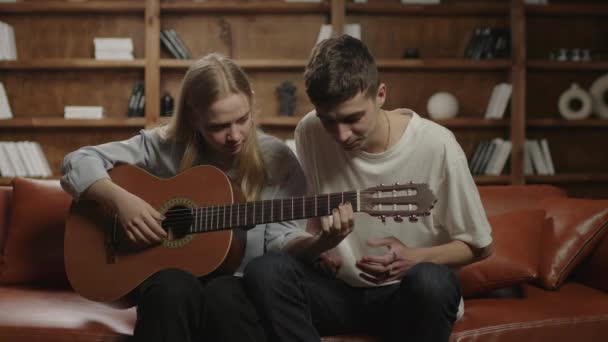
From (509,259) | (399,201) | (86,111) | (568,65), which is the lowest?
(509,259)

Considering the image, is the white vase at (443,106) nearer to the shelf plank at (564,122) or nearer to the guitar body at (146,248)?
the shelf plank at (564,122)

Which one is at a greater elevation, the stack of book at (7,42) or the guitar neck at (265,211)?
the stack of book at (7,42)

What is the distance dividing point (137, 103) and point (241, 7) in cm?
85

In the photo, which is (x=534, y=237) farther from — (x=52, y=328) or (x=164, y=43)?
(x=164, y=43)

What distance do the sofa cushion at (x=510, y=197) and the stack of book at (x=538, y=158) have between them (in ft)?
6.63

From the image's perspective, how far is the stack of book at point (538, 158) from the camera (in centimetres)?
430

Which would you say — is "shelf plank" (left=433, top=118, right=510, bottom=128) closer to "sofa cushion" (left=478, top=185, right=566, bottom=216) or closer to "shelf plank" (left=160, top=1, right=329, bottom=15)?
"shelf plank" (left=160, top=1, right=329, bottom=15)

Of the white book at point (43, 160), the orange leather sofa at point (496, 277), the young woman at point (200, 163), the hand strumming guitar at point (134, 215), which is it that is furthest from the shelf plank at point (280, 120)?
the hand strumming guitar at point (134, 215)

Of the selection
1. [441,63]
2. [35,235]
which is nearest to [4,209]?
[35,235]

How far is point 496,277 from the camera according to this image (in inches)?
77.9

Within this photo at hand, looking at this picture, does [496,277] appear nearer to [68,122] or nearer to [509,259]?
[509,259]

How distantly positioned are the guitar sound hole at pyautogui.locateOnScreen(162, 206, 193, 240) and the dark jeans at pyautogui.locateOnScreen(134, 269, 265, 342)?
15 cm

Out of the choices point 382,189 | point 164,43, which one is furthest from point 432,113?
point 382,189

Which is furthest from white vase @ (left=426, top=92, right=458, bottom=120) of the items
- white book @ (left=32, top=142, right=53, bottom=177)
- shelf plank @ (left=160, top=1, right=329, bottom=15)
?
white book @ (left=32, top=142, right=53, bottom=177)
